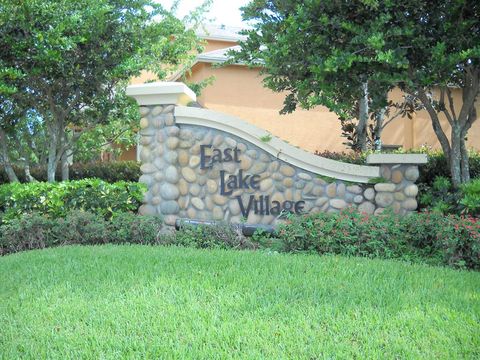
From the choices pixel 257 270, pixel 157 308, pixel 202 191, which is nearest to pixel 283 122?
pixel 202 191

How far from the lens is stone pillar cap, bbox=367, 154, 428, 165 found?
7.64 m

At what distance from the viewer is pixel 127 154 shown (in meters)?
19.6

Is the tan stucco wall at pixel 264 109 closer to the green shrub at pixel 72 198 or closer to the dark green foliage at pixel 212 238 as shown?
the green shrub at pixel 72 198

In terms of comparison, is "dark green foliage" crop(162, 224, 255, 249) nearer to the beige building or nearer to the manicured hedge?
the manicured hedge

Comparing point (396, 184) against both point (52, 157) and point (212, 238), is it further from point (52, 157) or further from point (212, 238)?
point (52, 157)

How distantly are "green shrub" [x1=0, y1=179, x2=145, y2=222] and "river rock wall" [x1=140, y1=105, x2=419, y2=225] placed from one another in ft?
1.16

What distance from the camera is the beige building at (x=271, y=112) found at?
14.6m

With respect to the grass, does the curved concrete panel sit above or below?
above

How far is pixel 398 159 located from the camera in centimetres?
771

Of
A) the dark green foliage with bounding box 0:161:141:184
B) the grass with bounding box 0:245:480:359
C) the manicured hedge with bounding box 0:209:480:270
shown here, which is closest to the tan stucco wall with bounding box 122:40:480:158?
the dark green foliage with bounding box 0:161:141:184

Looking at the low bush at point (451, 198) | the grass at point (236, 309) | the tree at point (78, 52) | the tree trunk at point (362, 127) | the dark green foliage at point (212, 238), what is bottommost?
the grass at point (236, 309)

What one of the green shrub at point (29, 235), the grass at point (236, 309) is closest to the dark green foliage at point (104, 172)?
the green shrub at point (29, 235)

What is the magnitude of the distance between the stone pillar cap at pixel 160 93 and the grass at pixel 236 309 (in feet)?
Result: 11.1

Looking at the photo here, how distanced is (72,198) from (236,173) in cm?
266
